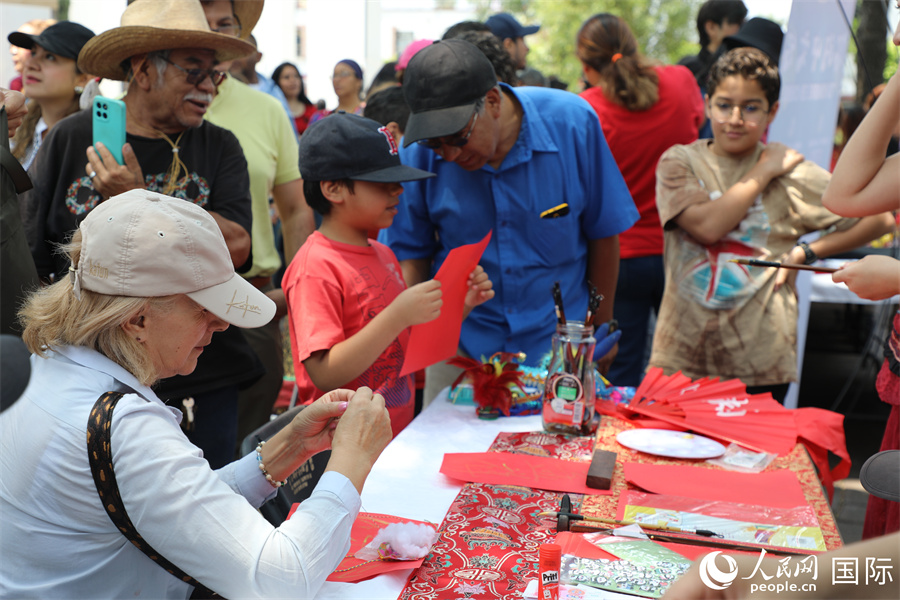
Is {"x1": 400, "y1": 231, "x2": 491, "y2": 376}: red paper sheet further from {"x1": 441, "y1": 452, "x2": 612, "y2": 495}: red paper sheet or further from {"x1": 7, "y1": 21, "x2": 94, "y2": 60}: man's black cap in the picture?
{"x1": 7, "y1": 21, "x2": 94, "y2": 60}: man's black cap

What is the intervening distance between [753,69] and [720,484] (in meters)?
1.62

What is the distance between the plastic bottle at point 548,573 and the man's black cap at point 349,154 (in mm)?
1205

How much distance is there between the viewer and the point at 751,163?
8.85ft

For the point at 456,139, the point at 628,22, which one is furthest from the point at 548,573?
the point at 628,22

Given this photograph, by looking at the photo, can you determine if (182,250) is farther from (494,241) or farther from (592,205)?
(592,205)

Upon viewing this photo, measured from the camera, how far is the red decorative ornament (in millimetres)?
2162

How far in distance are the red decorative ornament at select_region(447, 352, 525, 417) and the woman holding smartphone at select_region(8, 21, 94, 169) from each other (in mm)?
2280

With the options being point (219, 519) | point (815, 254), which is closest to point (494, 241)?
point (815, 254)

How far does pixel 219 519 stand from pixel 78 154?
151 centimetres

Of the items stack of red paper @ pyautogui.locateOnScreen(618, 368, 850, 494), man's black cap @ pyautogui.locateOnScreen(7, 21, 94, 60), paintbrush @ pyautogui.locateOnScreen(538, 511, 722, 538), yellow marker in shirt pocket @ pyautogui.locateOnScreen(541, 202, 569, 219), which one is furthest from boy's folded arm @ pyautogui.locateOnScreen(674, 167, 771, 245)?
man's black cap @ pyautogui.locateOnScreen(7, 21, 94, 60)

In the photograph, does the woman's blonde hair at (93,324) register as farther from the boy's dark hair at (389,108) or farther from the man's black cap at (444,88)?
the boy's dark hair at (389,108)

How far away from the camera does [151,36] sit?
222cm

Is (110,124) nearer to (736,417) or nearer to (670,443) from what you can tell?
(670,443)

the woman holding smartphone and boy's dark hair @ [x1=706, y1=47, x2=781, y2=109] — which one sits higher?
boy's dark hair @ [x1=706, y1=47, x2=781, y2=109]
